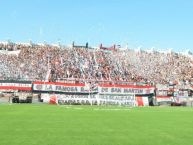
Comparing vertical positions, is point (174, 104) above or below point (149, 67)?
below

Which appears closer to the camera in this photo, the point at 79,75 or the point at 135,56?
the point at 79,75

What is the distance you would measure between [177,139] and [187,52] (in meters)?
103

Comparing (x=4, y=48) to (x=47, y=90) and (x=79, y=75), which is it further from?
(x=47, y=90)

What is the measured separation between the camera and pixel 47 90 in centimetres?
6172

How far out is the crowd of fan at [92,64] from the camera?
82.7m

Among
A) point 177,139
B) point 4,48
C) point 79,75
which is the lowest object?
point 177,139

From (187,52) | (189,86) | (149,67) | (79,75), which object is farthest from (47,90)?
(187,52)

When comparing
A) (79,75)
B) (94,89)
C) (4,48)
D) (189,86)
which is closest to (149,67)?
(189,86)

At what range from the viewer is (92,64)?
308 feet

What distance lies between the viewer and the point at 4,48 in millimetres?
88250

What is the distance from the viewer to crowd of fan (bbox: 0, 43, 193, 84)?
82.7 metres

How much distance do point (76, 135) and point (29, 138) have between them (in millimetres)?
1788

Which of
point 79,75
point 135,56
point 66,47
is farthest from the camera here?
point 135,56

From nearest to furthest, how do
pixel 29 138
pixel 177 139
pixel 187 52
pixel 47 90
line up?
1. pixel 29 138
2. pixel 177 139
3. pixel 47 90
4. pixel 187 52
